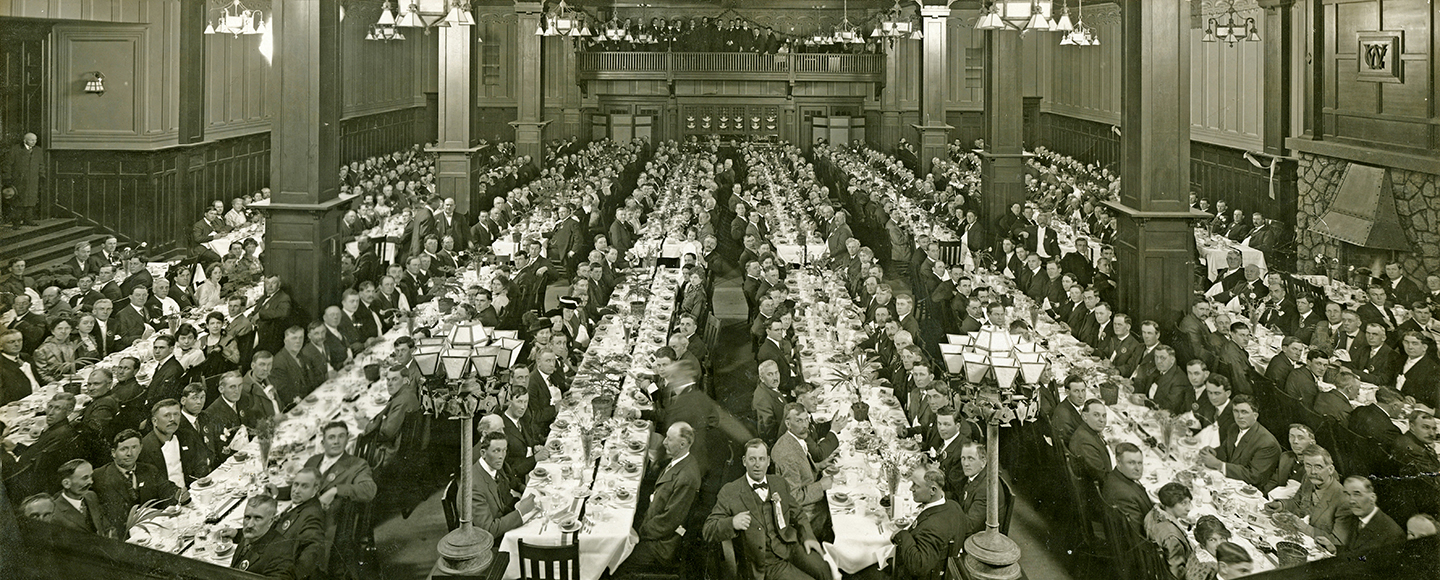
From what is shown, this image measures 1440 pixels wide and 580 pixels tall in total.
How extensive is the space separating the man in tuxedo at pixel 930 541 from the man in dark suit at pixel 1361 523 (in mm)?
2097

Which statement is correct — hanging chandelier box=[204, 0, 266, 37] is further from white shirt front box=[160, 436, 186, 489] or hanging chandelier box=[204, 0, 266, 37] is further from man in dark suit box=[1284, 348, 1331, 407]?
man in dark suit box=[1284, 348, 1331, 407]

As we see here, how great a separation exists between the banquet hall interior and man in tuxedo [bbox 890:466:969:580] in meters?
0.02

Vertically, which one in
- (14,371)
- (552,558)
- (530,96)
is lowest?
(552,558)

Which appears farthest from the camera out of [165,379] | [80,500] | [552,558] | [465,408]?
[165,379]

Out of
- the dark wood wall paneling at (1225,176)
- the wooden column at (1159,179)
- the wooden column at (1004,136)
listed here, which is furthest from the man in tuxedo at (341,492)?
the dark wood wall paneling at (1225,176)

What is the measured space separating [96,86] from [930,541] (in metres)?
13.9

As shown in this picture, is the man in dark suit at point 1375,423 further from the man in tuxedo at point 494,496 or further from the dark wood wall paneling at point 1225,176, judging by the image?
the dark wood wall paneling at point 1225,176

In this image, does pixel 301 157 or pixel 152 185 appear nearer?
pixel 301 157

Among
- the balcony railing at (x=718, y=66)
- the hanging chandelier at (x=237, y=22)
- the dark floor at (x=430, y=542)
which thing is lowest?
the dark floor at (x=430, y=542)

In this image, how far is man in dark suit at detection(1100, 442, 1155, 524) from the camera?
19.7 feet

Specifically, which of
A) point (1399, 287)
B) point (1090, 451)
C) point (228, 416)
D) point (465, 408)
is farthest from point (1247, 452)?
point (228, 416)

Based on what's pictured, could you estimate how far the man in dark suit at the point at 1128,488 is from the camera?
5992 millimetres

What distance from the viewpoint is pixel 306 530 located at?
232 inches

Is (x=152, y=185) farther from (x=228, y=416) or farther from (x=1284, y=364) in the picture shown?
(x=1284, y=364)
